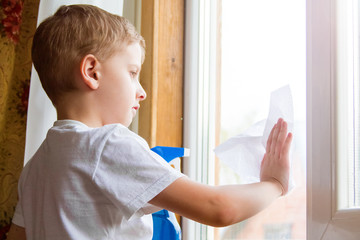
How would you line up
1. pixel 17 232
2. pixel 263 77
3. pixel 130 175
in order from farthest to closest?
1. pixel 263 77
2. pixel 17 232
3. pixel 130 175

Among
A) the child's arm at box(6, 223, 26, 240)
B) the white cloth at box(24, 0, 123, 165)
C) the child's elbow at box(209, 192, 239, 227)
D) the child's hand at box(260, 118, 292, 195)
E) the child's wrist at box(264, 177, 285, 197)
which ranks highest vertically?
the white cloth at box(24, 0, 123, 165)

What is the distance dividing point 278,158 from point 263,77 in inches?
13.5

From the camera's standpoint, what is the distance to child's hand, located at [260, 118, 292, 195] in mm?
837

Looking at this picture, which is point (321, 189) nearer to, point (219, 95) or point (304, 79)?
point (304, 79)

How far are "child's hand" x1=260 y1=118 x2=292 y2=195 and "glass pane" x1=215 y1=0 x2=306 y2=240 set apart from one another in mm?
145

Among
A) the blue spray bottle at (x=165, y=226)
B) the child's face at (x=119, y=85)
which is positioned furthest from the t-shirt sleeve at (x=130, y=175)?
the blue spray bottle at (x=165, y=226)

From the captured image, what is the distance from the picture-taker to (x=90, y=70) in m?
0.87

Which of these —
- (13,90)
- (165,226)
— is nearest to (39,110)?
(13,90)

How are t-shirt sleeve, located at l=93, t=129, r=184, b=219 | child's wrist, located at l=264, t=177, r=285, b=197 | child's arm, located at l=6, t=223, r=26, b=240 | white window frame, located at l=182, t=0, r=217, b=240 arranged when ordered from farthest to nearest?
1. white window frame, located at l=182, t=0, r=217, b=240
2. child's arm, located at l=6, t=223, r=26, b=240
3. child's wrist, located at l=264, t=177, r=285, b=197
4. t-shirt sleeve, located at l=93, t=129, r=184, b=219

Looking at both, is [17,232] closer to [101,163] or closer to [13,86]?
[101,163]

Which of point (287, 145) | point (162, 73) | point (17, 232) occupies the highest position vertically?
point (162, 73)

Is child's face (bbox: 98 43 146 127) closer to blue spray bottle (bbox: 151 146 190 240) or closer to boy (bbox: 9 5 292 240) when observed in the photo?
boy (bbox: 9 5 292 240)

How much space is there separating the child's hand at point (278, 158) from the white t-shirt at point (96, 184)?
0.68 ft

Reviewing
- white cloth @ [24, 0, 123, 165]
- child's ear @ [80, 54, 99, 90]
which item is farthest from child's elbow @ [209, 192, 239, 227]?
white cloth @ [24, 0, 123, 165]
